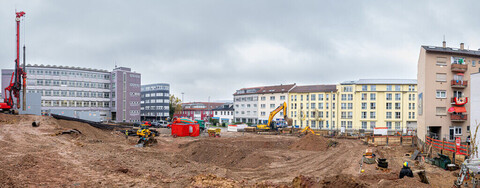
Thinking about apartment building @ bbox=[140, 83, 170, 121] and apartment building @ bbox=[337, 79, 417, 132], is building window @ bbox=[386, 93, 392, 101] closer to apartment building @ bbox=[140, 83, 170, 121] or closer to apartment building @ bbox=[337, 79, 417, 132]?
apartment building @ bbox=[337, 79, 417, 132]

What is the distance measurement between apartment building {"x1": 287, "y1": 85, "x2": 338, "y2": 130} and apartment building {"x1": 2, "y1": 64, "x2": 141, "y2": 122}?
42.0 metres

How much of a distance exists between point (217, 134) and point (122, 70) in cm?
4117

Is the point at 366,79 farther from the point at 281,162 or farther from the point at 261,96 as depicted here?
the point at 281,162

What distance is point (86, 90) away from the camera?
74.6 meters

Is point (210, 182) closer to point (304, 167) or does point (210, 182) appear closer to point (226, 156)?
point (304, 167)

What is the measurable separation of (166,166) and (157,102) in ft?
287

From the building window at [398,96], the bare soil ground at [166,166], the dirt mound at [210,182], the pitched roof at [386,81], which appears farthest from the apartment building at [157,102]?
the dirt mound at [210,182]

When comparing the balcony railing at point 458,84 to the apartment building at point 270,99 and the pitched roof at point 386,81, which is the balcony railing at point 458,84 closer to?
the pitched roof at point 386,81

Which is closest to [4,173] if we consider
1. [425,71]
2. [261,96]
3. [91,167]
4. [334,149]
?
[91,167]

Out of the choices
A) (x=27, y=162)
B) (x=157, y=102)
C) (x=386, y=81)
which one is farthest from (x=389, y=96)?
(x=157, y=102)

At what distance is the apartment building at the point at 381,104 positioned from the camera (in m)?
62.9

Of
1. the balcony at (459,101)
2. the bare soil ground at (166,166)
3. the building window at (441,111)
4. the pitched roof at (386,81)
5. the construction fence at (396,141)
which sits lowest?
the construction fence at (396,141)

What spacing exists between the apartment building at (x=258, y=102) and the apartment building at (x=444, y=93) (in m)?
42.1

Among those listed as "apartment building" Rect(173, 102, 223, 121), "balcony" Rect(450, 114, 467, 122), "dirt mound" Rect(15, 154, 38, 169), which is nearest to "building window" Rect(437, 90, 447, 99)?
"balcony" Rect(450, 114, 467, 122)
